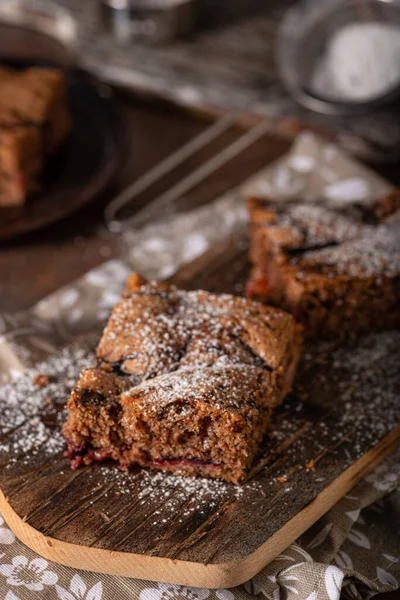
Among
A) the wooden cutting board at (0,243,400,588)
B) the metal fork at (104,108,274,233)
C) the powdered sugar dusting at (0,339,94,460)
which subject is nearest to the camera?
the wooden cutting board at (0,243,400,588)

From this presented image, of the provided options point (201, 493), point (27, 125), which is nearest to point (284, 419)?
point (201, 493)

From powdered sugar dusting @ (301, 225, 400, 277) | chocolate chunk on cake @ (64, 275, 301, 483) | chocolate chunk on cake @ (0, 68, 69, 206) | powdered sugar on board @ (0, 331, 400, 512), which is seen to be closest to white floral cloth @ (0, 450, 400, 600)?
powdered sugar on board @ (0, 331, 400, 512)

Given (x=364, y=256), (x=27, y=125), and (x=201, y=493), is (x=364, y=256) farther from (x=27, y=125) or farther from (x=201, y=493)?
(x=27, y=125)

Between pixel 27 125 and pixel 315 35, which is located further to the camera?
A: pixel 315 35

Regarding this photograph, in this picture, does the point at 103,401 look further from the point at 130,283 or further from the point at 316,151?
the point at 316,151

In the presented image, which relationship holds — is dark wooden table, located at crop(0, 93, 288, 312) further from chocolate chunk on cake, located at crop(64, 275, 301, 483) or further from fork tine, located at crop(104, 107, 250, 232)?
chocolate chunk on cake, located at crop(64, 275, 301, 483)

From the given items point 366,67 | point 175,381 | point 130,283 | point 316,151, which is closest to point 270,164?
point 316,151
